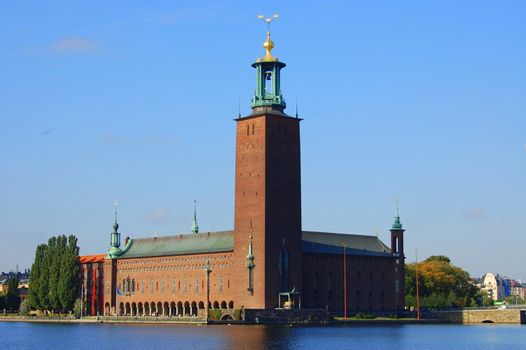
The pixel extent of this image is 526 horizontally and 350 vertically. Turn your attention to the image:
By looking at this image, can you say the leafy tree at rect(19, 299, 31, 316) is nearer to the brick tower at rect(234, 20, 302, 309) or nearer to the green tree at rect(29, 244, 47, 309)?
the green tree at rect(29, 244, 47, 309)

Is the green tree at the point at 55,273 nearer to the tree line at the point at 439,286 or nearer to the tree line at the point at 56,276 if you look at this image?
the tree line at the point at 56,276

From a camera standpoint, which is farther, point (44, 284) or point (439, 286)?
point (439, 286)

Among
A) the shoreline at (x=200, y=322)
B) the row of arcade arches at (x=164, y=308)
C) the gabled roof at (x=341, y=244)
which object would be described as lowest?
the shoreline at (x=200, y=322)

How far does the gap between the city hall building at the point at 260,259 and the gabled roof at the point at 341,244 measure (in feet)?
0.52

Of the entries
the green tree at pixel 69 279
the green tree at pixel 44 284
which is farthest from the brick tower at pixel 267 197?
the green tree at pixel 44 284

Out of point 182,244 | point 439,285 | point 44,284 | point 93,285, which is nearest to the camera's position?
point 182,244

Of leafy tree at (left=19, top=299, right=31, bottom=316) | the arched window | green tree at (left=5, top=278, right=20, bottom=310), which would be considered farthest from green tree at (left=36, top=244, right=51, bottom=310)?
the arched window

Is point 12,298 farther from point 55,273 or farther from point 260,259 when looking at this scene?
point 260,259

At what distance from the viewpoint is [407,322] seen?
116 meters

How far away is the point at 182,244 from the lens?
125188mm

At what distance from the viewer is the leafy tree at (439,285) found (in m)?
135

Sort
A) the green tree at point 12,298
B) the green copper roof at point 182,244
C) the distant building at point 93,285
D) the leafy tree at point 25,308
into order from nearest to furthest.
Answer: the green copper roof at point 182,244, the distant building at point 93,285, the leafy tree at point 25,308, the green tree at point 12,298

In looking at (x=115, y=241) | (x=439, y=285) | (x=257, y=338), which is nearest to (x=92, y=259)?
(x=115, y=241)

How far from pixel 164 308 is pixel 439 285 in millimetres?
37357
